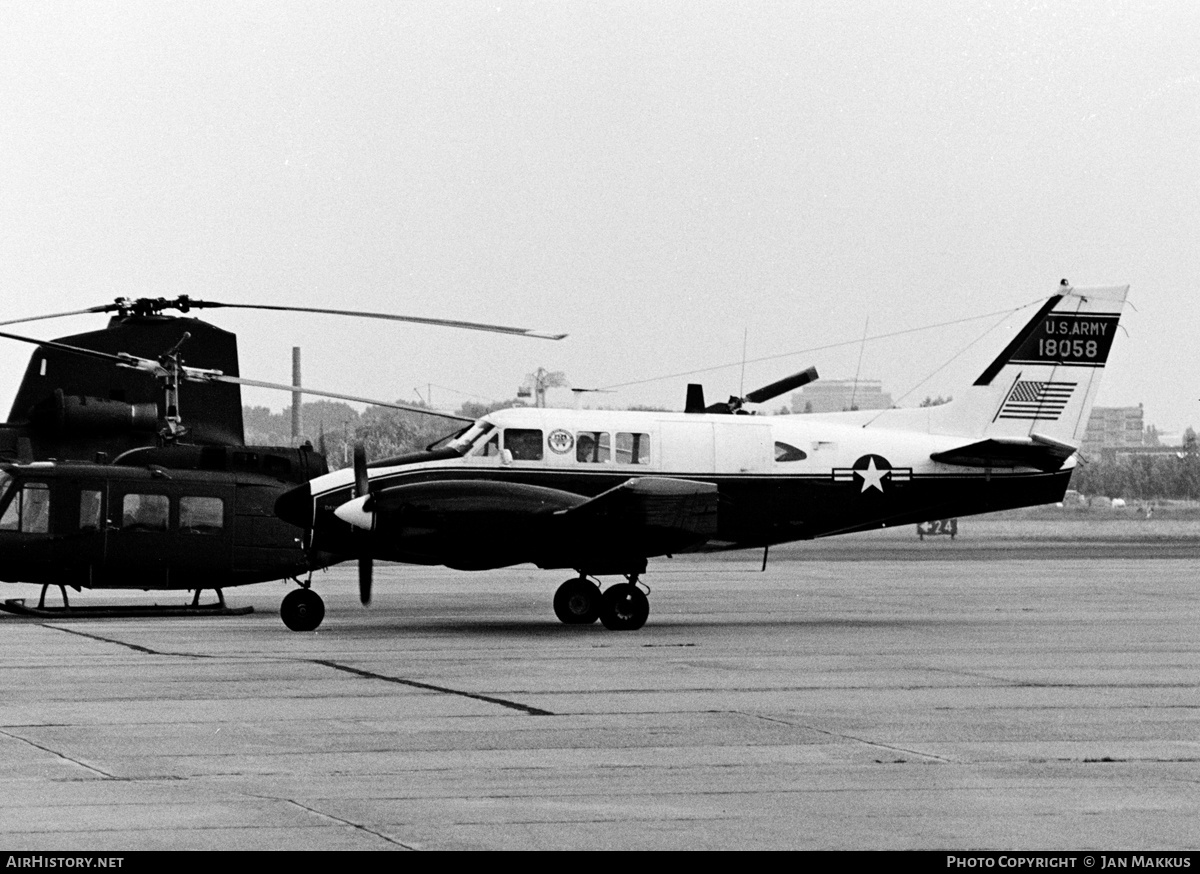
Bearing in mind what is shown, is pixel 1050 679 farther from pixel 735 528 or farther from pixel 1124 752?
pixel 735 528

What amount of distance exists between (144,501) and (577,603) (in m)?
6.56

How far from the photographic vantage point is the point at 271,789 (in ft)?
32.3

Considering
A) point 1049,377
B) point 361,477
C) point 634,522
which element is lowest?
point 634,522

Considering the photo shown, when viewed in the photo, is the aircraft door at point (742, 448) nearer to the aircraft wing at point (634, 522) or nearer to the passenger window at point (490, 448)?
the aircraft wing at point (634, 522)

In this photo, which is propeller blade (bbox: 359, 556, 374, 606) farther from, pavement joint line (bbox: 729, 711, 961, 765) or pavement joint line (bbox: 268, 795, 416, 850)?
pavement joint line (bbox: 268, 795, 416, 850)

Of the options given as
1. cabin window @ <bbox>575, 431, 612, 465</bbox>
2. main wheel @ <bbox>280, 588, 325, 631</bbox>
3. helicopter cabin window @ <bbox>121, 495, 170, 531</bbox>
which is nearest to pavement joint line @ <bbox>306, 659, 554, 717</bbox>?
main wheel @ <bbox>280, 588, 325, 631</bbox>

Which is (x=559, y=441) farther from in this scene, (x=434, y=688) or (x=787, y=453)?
(x=434, y=688)

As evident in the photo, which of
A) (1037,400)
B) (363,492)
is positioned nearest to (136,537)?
(363,492)

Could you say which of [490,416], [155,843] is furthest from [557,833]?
[490,416]

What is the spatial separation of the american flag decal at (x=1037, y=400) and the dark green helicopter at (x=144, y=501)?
7984mm

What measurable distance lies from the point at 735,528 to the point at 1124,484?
108 m

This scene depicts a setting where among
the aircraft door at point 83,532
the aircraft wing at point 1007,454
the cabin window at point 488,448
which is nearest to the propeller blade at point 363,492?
the cabin window at point 488,448

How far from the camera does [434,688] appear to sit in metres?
14.9

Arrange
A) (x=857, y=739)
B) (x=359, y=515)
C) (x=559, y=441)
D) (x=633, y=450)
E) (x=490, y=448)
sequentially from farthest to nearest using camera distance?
(x=633, y=450) → (x=559, y=441) → (x=490, y=448) → (x=359, y=515) → (x=857, y=739)
